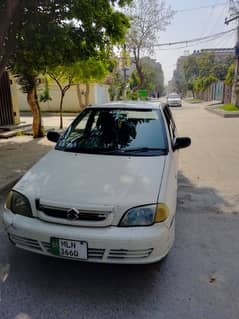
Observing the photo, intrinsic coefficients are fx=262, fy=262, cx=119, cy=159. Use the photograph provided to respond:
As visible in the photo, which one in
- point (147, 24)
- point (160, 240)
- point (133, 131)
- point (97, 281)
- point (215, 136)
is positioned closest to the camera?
point (160, 240)

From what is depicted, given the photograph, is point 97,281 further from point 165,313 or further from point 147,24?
point 147,24

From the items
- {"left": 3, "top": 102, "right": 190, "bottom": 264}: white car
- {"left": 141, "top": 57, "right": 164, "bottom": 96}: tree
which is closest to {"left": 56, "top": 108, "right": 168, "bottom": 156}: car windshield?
{"left": 3, "top": 102, "right": 190, "bottom": 264}: white car

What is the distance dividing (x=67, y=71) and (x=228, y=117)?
10076 millimetres

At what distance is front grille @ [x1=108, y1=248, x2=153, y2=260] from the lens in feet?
7.10

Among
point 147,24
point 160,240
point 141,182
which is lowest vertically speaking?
point 160,240

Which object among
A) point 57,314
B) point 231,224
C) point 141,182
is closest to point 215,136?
point 231,224

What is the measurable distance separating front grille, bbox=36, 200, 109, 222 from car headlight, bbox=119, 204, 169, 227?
0.59 ft

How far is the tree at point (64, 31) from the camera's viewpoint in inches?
226

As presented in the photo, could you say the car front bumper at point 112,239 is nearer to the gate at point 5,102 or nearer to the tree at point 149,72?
the gate at point 5,102

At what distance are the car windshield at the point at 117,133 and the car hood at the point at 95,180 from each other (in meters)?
0.20

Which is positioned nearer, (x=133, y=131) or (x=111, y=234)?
(x=111, y=234)

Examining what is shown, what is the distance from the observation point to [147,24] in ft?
88.1

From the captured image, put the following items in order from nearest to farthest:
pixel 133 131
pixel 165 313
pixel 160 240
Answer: pixel 165 313 → pixel 160 240 → pixel 133 131

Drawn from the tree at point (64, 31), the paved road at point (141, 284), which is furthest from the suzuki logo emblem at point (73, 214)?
the tree at point (64, 31)
